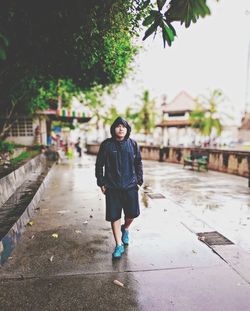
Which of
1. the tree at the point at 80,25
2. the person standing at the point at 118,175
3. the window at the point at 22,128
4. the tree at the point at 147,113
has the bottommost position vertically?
the person standing at the point at 118,175

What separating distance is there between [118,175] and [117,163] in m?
0.17

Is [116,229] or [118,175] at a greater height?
[118,175]

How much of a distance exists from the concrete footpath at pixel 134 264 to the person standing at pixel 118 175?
531mm

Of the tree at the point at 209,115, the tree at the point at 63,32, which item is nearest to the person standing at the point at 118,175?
the tree at the point at 63,32

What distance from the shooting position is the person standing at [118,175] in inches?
148

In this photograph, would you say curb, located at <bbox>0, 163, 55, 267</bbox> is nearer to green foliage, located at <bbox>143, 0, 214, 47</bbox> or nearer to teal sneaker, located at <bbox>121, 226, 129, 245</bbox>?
teal sneaker, located at <bbox>121, 226, 129, 245</bbox>

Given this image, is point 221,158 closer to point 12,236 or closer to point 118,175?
point 118,175

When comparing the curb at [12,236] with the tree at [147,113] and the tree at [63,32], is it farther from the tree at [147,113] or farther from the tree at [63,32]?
the tree at [147,113]

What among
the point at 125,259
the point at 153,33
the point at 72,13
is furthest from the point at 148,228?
the point at 72,13

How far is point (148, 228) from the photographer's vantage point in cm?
506

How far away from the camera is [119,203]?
384 cm

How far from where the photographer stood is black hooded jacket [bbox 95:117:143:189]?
12.3 feet

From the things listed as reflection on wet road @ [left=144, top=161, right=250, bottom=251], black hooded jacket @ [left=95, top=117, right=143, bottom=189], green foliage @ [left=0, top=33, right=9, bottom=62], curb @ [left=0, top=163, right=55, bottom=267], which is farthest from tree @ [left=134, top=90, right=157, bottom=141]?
green foliage @ [left=0, top=33, right=9, bottom=62]

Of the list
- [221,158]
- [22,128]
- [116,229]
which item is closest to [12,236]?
[116,229]
